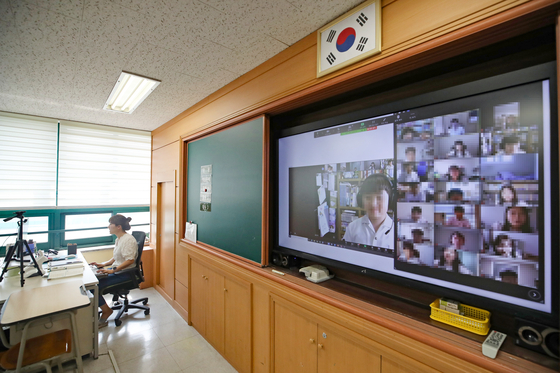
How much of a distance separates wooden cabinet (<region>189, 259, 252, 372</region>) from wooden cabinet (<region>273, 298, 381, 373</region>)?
405 mm

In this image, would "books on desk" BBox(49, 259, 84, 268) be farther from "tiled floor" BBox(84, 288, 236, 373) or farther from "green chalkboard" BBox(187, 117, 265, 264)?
"green chalkboard" BBox(187, 117, 265, 264)

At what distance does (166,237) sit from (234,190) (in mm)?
2419

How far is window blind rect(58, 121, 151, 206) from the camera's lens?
4426 millimetres

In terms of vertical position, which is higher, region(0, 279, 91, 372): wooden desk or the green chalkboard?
the green chalkboard

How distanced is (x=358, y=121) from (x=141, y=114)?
3.65 meters

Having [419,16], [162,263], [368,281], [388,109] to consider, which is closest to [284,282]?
[368,281]

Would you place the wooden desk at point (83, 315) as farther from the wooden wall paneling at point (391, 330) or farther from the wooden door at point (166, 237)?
the wooden wall paneling at point (391, 330)

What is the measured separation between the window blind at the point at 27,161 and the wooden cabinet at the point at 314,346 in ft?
15.2

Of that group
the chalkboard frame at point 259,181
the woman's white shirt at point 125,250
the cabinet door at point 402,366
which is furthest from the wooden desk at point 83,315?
the cabinet door at point 402,366

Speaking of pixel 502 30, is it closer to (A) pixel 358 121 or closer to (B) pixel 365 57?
(B) pixel 365 57

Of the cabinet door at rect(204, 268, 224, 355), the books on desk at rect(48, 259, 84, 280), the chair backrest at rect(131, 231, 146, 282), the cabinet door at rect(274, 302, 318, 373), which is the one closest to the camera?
the cabinet door at rect(274, 302, 318, 373)

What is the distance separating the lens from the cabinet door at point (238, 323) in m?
2.34

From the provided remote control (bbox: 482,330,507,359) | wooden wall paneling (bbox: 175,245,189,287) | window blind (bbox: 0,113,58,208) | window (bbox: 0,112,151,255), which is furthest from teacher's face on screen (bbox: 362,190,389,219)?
window blind (bbox: 0,113,58,208)

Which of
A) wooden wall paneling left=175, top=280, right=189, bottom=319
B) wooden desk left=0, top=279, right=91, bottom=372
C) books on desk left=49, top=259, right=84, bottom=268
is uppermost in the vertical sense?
books on desk left=49, top=259, right=84, bottom=268
